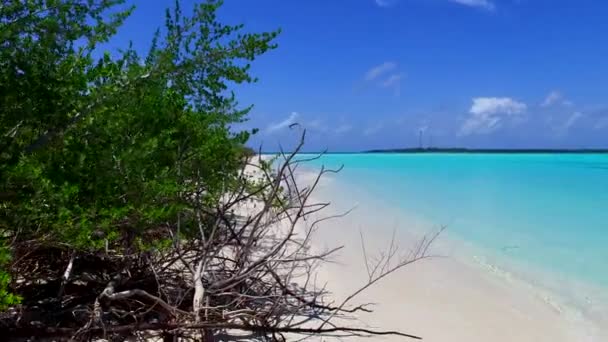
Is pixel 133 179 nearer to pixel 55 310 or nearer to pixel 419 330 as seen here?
pixel 55 310

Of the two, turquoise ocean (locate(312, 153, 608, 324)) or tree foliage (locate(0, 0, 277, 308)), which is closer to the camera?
tree foliage (locate(0, 0, 277, 308))

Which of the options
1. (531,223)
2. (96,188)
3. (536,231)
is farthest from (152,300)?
(531,223)

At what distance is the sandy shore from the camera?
4074mm

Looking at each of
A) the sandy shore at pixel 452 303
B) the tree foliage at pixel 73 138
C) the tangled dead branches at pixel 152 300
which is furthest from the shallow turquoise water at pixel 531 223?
the tree foliage at pixel 73 138

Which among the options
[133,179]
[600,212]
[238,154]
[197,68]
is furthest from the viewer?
[600,212]

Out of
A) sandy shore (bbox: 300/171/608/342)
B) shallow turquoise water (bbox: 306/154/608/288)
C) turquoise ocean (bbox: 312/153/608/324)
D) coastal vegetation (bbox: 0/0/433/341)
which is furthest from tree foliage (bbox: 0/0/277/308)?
shallow turquoise water (bbox: 306/154/608/288)

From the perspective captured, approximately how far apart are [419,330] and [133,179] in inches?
98.8

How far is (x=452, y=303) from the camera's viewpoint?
16.0ft

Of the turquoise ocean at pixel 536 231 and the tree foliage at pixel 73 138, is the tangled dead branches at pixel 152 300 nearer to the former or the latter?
the tree foliage at pixel 73 138

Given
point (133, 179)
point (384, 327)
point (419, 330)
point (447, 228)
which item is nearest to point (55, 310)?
point (133, 179)

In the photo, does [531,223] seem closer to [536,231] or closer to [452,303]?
[536,231]

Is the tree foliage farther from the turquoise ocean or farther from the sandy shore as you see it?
the turquoise ocean

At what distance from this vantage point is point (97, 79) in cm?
314

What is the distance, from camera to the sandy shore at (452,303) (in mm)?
4074
